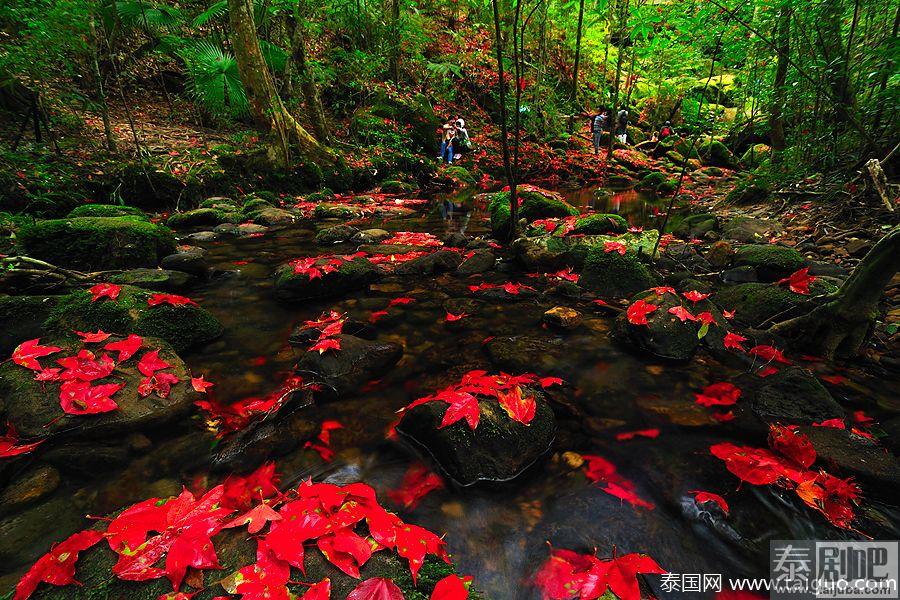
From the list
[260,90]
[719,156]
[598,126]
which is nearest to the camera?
[260,90]

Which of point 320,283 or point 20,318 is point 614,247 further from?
point 20,318

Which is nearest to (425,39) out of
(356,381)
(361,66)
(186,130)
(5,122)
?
(361,66)

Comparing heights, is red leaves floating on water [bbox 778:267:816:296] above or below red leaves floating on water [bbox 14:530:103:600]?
above

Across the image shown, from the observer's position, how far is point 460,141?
16.8 m

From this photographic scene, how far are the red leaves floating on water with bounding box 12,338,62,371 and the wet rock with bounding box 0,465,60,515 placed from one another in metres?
0.80

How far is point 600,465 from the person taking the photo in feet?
8.50

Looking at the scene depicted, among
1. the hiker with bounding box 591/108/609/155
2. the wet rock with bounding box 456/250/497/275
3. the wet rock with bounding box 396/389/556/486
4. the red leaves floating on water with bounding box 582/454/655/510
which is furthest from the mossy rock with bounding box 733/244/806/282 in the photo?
the hiker with bounding box 591/108/609/155

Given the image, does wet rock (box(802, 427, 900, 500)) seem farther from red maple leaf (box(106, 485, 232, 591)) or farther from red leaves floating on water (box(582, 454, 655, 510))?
red maple leaf (box(106, 485, 232, 591))

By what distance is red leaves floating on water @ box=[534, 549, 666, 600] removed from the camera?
177 cm

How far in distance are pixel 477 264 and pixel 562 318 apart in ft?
7.10

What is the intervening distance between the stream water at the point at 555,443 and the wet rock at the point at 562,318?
0.13 metres

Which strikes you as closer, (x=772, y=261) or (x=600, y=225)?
(x=772, y=261)

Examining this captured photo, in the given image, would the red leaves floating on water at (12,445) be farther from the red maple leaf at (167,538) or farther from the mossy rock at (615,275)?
the mossy rock at (615,275)

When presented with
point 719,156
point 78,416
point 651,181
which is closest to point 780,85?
point 651,181
